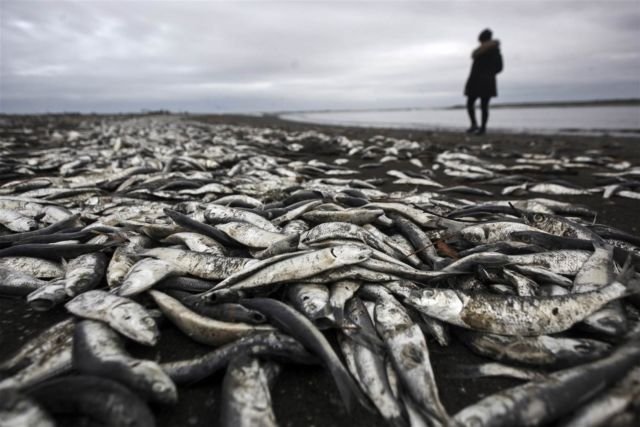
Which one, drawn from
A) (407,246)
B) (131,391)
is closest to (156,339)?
(131,391)

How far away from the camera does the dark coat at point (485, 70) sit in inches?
484

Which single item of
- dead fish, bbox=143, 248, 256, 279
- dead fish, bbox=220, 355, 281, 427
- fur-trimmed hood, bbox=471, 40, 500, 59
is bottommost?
dead fish, bbox=220, 355, 281, 427

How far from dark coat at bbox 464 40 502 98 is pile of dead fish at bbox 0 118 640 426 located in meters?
11.4

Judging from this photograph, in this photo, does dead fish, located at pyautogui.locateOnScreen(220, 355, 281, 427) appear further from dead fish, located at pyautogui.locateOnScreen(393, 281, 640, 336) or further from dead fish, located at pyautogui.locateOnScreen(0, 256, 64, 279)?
dead fish, located at pyautogui.locateOnScreen(0, 256, 64, 279)

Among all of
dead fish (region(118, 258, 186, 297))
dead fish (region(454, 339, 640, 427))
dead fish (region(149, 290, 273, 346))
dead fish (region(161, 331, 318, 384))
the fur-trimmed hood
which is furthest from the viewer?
the fur-trimmed hood

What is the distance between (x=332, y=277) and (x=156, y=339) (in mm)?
1043

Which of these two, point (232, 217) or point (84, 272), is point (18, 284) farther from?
point (232, 217)

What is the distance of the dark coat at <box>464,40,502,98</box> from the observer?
40.3 feet

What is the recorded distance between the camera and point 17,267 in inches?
93.0

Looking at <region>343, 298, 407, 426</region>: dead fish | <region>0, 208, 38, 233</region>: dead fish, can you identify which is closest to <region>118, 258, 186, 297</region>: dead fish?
<region>343, 298, 407, 426</region>: dead fish

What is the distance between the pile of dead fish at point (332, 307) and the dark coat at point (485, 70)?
11.4 meters

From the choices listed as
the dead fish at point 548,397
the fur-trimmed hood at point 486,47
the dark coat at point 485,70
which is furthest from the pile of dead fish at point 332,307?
the fur-trimmed hood at point 486,47

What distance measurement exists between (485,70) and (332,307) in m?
13.9

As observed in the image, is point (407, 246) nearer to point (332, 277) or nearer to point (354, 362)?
point (332, 277)
